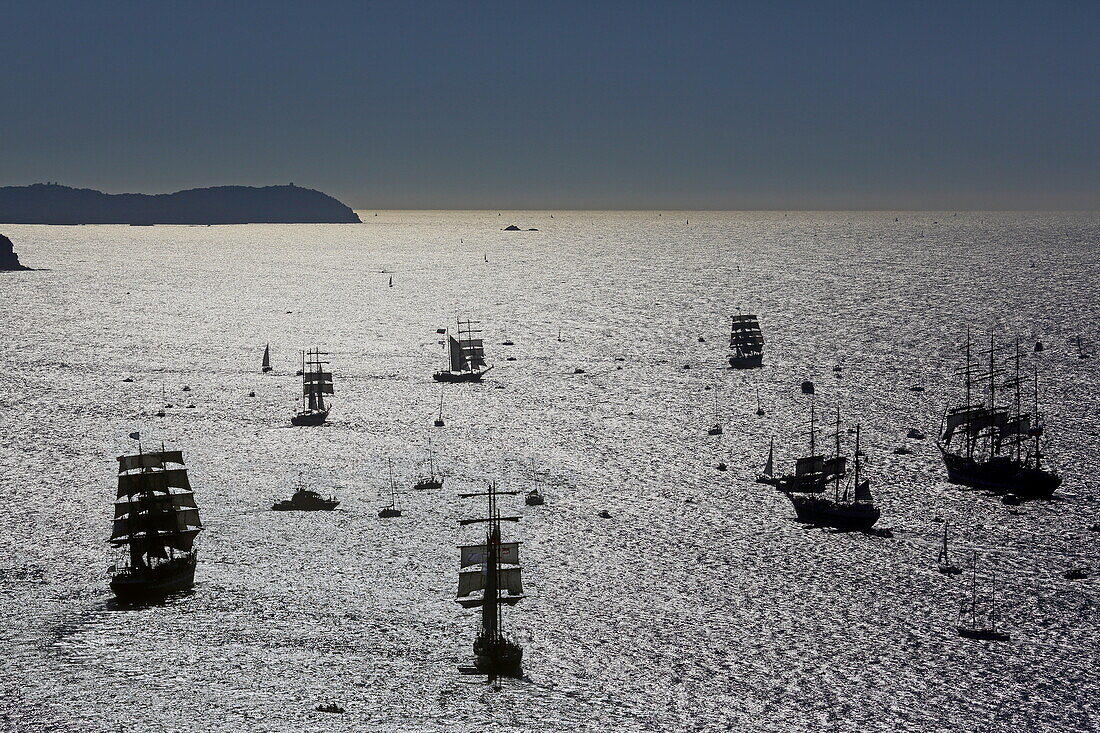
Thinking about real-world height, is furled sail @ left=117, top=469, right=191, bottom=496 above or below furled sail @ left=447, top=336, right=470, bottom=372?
below

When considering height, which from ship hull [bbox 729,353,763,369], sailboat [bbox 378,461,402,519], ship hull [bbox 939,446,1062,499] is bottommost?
sailboat [bbox 378,461,402,519]


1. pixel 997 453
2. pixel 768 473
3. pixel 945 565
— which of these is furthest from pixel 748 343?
pixel 945 565

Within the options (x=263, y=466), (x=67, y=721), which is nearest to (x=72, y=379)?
(x=263, y=466)

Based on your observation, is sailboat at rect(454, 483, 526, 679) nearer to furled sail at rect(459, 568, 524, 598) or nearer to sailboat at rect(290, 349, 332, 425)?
furled sail at rect(459, 568, 524, 598)

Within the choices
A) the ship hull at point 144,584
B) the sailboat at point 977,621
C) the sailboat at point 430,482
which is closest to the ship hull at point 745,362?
the sailboat at point 430,482

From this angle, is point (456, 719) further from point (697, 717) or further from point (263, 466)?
point (263, 466)

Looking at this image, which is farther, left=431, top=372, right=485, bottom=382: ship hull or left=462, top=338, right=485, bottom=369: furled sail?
left=462, top=338, right=485, bottom=369: furled sail

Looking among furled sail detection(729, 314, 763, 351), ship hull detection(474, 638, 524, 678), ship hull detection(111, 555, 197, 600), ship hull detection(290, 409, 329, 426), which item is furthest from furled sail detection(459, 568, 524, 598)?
furled sail detection(729, 314, 763, 351)
